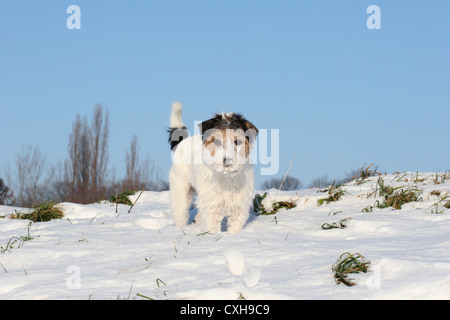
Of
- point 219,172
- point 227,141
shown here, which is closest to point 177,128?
point 219,172

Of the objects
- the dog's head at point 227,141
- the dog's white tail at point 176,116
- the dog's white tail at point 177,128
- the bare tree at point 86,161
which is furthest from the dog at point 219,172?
the bare tree at point 86,161

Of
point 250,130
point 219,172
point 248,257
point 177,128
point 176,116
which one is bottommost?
point 248,257

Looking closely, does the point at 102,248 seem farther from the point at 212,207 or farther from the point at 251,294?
the point at 251,294

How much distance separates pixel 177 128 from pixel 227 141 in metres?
2.71

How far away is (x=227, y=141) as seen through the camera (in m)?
5.57

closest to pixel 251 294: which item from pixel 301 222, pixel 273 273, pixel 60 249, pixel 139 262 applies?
pixel 273 273

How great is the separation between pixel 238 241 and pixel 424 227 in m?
2.32

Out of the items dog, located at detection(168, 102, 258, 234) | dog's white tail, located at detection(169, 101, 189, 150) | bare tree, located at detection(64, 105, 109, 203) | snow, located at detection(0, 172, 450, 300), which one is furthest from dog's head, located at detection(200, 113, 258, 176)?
bare tree, located at detection(64, 105, 109, 203)

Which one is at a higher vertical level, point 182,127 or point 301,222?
point 182,127

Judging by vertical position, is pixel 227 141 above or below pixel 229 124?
below

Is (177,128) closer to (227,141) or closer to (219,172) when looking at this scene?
(219,172)

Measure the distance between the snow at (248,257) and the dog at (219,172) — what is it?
1.13 ft

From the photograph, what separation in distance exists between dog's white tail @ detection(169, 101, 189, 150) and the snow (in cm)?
163
